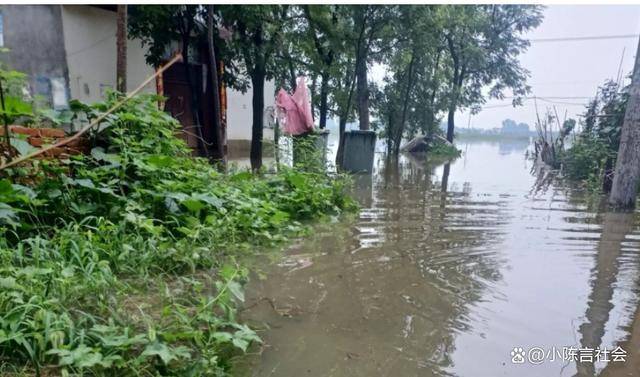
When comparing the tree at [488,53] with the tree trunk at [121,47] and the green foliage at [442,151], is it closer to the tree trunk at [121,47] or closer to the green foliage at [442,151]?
the green foliage at [442,151]

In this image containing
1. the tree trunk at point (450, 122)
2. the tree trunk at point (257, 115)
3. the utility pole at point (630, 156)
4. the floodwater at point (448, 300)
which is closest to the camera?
the floodwater at point (448, 300)

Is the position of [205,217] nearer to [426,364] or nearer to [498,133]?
[426,364]

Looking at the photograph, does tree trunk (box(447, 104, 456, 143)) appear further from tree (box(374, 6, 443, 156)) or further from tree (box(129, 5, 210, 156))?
tree (box(129, 5, 210, 156))

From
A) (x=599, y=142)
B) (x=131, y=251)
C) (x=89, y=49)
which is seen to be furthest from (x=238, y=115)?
(x=131, y=251)

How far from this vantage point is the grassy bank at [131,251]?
1.54 metres

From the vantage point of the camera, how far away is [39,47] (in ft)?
23.5

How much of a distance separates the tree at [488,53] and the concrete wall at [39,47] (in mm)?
14235

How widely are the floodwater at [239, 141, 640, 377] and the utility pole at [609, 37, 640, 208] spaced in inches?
50.5

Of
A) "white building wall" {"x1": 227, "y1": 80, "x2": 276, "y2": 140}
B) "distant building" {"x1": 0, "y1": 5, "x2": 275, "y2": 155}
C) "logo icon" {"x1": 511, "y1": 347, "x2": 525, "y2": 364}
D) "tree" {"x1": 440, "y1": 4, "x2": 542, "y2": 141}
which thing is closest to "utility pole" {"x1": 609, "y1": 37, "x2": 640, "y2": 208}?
"logo icon" {"x1": 511, "y1": 347, "x2": 525, "y2": 364}

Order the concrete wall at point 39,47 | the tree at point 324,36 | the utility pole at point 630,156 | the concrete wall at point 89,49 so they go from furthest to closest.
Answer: the tree at point 324,36 → the concrete wall at point 89,49 → the concrete wall at point 39,47 → the utility pole at point 630,156

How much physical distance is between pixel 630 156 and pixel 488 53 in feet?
52.2

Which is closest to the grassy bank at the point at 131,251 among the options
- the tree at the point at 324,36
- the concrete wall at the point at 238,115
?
the tree at the point at 324,36

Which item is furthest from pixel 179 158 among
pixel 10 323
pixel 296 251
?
pixel 10 323

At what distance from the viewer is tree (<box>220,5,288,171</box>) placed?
7.11 metres
